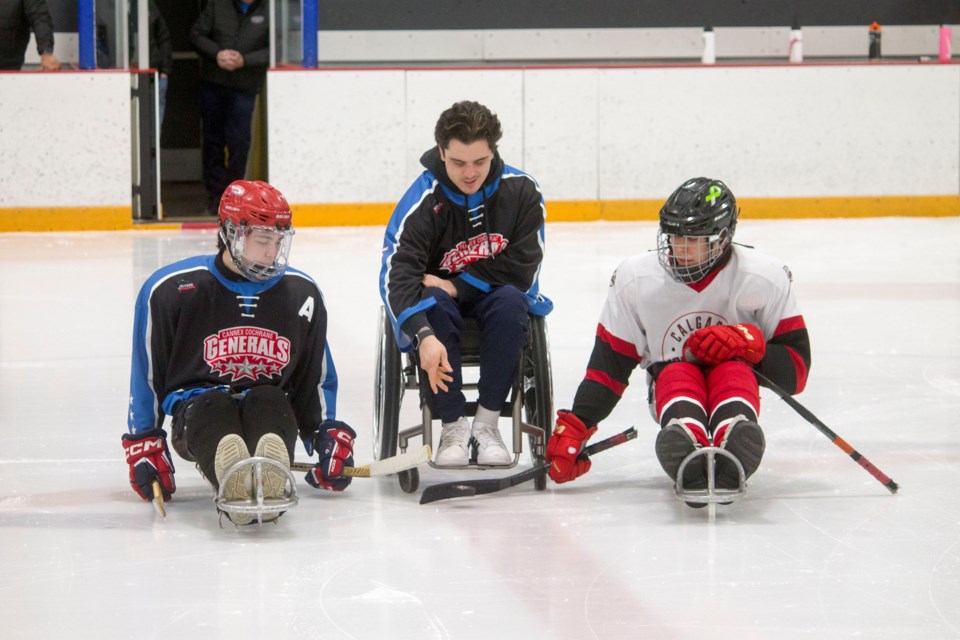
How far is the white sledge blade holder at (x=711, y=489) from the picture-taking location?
9.07ft

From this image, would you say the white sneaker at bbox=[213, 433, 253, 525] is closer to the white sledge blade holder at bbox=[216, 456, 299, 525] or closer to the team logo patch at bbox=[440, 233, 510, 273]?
the white sledge blade holder at bbox=[216, 456, 299, 525]

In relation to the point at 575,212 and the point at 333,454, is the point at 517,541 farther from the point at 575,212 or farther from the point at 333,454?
the point at 575,212

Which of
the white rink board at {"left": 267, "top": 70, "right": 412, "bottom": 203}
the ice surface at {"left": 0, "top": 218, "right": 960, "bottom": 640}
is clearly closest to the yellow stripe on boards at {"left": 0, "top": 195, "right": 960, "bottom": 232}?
the white rink board at {"left": 267, "top": 70, "right": 412, "bottom": 203}

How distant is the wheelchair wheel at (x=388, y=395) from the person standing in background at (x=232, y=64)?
5.81 meters

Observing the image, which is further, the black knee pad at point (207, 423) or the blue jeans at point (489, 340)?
the blue jeans at point (489, 340)

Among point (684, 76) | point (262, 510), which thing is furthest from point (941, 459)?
point (684, 76)

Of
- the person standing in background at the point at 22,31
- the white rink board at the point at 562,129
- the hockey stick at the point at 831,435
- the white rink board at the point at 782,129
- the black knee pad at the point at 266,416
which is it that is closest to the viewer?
the black knee pad at the point at 266,416

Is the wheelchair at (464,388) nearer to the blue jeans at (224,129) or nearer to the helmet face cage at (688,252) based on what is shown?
the helmet face cage at (688,252)

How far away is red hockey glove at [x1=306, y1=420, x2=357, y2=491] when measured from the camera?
292cm

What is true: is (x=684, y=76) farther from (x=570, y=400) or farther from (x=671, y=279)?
(x=671, y=279)

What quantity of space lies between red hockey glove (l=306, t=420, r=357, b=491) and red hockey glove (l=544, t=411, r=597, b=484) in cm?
42

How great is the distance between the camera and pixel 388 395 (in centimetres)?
304

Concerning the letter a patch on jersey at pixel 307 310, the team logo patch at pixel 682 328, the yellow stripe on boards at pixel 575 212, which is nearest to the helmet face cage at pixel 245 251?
the letter a patch on jersey at pixel 307 310

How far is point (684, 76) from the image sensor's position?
9.03m
